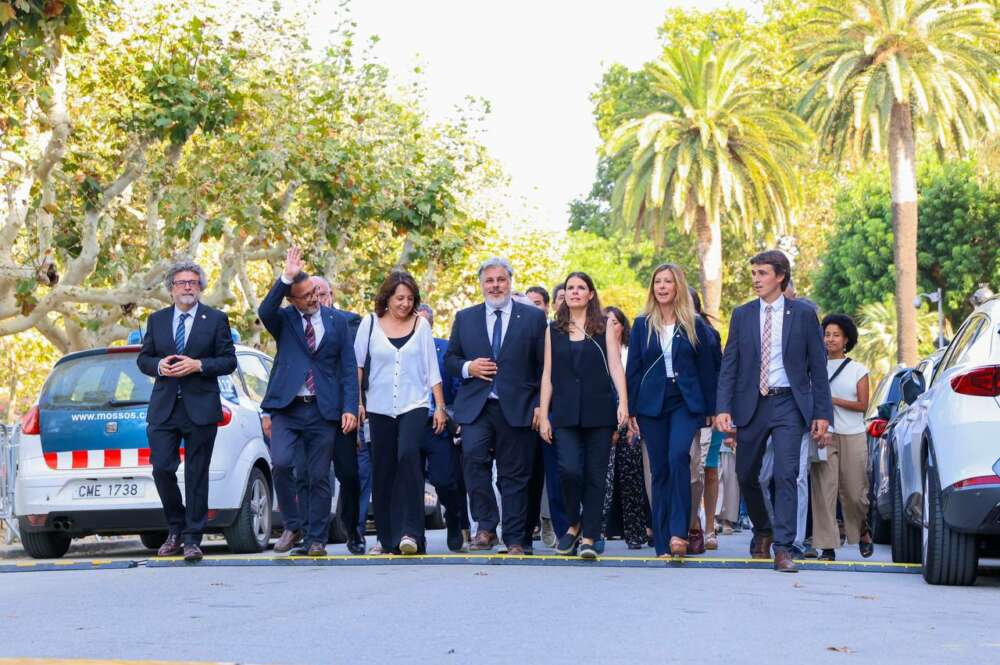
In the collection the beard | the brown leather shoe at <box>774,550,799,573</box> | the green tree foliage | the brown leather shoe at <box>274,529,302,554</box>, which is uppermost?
the green tree foliage

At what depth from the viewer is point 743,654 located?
6930mm

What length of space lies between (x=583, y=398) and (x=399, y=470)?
1.34 metres

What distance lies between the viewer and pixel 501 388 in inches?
473

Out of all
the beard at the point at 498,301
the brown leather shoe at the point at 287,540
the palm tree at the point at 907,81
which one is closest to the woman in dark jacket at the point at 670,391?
the beard at the point at 498,301

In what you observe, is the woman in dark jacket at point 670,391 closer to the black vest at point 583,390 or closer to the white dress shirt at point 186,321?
the black vest at point 583,390

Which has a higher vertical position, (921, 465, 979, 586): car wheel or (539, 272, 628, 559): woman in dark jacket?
(539, 272, 628, 559): woman in dark jacket

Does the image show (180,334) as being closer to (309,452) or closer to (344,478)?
(309,452)

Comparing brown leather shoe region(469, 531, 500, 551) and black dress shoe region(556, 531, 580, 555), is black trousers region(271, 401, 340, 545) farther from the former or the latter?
black dress shoe region(556, 531, 580, 555)

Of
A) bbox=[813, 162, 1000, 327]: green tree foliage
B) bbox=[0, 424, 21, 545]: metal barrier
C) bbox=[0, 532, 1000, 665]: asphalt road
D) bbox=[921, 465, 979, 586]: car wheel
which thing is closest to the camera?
bbox=[0, 532, 1000, 665]: asphalt road

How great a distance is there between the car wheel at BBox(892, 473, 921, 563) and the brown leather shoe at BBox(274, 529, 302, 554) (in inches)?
161

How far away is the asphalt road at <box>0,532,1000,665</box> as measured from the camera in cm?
701

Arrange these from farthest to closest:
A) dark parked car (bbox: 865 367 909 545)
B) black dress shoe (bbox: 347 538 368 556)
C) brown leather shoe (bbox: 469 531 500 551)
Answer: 1. dark parked car (bbox: 865 367 909 545)
2. black dress shoe (bbox: 347 538 368 556)
3. brown leather shoe (bbox: 469 531 500 551)

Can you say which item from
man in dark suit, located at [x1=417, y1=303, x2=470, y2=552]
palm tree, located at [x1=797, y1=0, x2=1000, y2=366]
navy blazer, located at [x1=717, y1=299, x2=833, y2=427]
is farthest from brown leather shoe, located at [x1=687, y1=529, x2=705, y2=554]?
palm tree, located at [x1=797, y1=0, x2=1000, y2=366]

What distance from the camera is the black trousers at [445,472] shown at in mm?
12336
